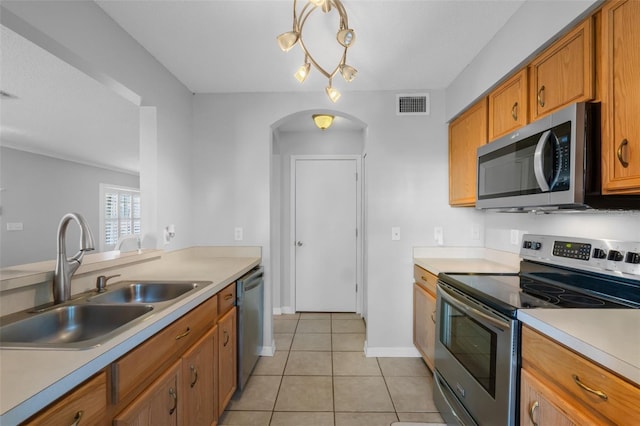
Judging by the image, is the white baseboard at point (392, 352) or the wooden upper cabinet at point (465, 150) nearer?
the wooden upper cabinet at point (465, 150)

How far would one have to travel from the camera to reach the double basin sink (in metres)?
1.02

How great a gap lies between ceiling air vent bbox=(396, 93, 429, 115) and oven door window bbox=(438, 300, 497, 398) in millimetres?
1694

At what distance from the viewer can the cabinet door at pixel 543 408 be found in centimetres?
88

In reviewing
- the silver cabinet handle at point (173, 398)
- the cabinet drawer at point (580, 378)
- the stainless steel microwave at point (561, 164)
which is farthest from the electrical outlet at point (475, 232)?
the silver cabinet handle at point (173, 398)

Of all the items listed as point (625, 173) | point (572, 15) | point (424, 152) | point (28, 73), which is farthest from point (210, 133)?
point (625, 173)

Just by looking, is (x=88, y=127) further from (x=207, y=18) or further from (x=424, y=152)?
(x=424, y=152)

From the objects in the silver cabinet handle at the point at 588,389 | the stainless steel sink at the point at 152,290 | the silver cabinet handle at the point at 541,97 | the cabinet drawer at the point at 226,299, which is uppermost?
the silver cabinet handle at the point at 541,97

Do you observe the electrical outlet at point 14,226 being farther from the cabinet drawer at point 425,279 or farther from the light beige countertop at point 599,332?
the light beige countertop at point 599,332

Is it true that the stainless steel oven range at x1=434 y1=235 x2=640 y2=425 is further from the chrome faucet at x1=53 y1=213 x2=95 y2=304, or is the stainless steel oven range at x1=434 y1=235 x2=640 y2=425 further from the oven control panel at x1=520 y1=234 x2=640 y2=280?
the chrome faucet at x1=53 y1=213 x2=95 y2=304

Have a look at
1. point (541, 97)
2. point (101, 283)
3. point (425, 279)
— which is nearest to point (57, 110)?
point (101, 283)

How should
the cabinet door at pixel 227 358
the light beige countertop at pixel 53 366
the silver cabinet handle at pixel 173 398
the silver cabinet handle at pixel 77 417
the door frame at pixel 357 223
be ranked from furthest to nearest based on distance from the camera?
1. the door frame at pixel 357 223
2. the cabinet door at pixel 227 358
3. the silver cabinet handle at pixel 173 398
4. the silver cabinet handle at pixel 77 417
5. the light beige countertop at pixel 53 366

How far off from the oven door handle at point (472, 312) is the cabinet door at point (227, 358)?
135 centimetres

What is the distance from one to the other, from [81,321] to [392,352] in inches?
91.6

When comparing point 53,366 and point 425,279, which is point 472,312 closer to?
point 425,279
